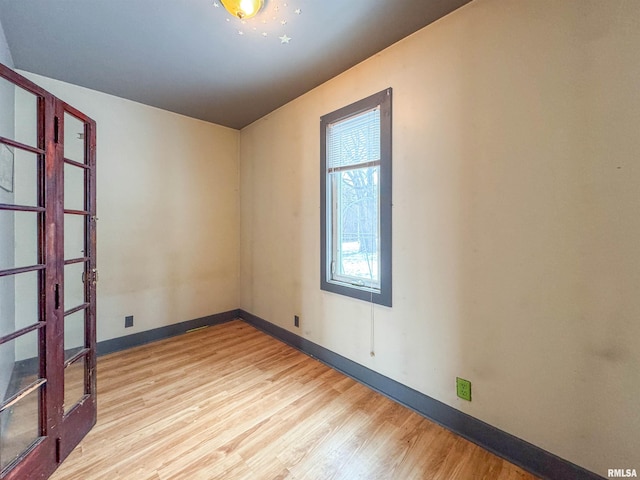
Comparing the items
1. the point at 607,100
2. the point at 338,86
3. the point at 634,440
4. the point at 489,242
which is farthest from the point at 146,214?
the point at 634,440

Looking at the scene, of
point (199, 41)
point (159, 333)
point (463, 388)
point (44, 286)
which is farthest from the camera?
point (159, 333)

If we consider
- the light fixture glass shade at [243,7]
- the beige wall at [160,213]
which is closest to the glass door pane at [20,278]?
the beige wall at [160,213]

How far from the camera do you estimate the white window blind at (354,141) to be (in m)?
2.04

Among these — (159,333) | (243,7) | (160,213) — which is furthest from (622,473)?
(160,213)

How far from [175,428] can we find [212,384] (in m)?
0.47

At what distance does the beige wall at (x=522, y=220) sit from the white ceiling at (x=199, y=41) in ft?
0.84

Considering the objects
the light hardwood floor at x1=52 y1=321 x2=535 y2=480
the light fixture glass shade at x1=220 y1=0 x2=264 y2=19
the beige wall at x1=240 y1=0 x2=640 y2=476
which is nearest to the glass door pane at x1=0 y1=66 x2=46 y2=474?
the light hardwood floor at x1=52 y1=321 x2=535 y2=480

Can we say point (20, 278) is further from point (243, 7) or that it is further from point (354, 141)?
point (354, 141)

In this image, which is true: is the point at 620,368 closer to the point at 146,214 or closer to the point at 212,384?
the point at 212,384

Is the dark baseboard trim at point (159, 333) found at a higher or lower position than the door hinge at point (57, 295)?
lower

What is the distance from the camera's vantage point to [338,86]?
7.47ft

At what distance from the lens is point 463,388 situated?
158cm

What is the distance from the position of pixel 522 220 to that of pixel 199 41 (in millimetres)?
2369

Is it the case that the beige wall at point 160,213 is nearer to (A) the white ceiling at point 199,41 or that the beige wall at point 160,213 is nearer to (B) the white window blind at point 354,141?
(A) the white ceiling at point 199,41
